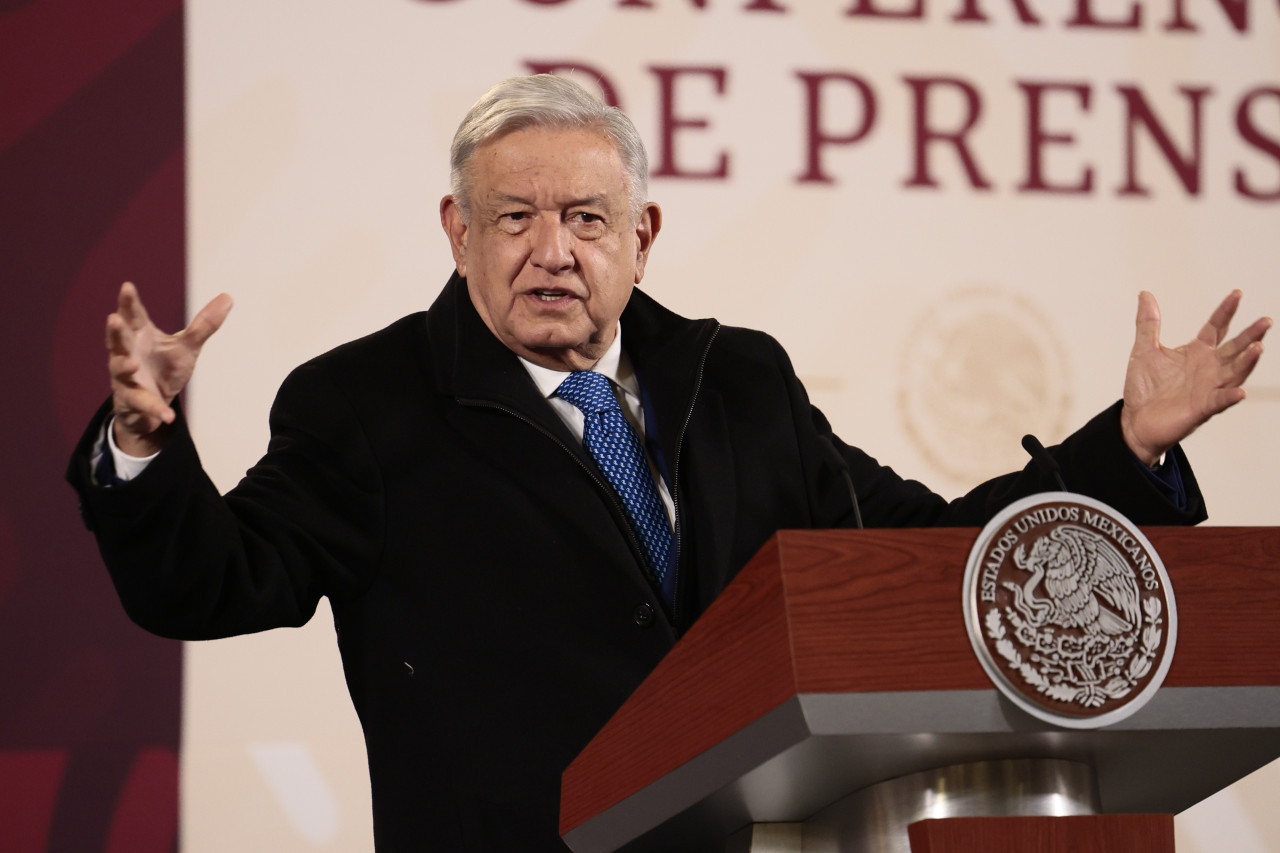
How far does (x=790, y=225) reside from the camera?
278 cm

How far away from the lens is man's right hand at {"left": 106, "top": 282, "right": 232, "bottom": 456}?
47.1 inches

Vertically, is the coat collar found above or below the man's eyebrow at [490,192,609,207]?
below

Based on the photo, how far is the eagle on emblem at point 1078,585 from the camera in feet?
2.97

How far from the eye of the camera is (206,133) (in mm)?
2629

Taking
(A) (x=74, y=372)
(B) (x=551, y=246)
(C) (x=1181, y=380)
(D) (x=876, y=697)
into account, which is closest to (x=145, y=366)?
(B) (x=551, y=246)

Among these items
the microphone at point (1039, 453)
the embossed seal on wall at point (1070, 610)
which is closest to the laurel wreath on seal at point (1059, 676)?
the embossed seal on wall at point (1070, 610)

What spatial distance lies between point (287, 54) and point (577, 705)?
159 centimetres

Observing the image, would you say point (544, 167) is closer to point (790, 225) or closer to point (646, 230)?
point (646, 230)

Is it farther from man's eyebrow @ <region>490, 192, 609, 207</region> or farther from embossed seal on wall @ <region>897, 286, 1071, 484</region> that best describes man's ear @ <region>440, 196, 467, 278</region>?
embossed seal on wall @ <region>897, 286, 1071, 484</region>

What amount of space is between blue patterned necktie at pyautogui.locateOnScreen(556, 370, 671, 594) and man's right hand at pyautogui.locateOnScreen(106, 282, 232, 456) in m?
0.51

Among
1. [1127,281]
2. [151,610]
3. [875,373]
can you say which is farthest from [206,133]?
[1127,281]

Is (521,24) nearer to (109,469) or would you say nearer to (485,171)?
(485,171)

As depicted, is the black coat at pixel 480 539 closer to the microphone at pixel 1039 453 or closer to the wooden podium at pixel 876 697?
the microphone at pixel 1039 453

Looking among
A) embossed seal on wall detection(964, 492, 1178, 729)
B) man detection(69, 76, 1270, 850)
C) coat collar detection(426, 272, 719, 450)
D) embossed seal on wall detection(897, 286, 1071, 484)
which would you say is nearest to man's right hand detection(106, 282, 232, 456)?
man detection(69, 76, 1270, 850)
